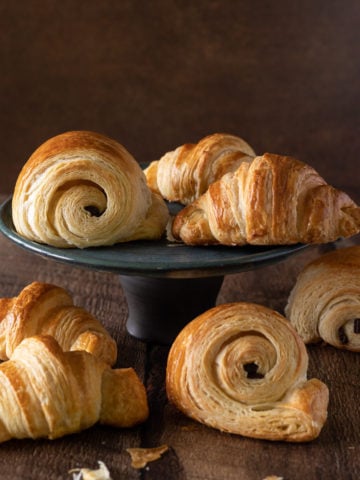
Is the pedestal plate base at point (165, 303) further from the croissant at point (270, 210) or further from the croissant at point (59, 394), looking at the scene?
the croissant at point (59, 394)

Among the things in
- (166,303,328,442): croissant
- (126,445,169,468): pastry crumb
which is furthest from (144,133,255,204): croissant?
(126,445,169,468): pastry crumb

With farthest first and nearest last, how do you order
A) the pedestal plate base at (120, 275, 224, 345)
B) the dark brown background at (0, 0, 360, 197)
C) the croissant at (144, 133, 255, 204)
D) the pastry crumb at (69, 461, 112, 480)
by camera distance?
the dark brown background at (0, 0, 360, 197)
the croissant at (144, 133, 255, 204)
the pedestal plate base at (120, 275, 224, 345)
the pastry crumb at (69, 461, 112, 480)

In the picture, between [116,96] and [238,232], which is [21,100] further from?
[238,232]

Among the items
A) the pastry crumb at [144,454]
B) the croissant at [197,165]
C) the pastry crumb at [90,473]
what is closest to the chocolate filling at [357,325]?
the croissant at [197,165]

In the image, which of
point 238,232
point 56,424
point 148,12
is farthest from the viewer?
point 148,12

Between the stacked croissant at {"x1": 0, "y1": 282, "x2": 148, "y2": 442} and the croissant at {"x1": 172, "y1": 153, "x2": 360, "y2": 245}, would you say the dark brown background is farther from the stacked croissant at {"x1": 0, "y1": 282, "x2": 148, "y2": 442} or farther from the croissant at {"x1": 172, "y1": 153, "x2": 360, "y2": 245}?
the stacked croissant at {"x1": 0, "y1": 282, "x2": 148, "y2": 442}

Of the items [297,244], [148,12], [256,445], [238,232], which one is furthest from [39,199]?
[148,12]

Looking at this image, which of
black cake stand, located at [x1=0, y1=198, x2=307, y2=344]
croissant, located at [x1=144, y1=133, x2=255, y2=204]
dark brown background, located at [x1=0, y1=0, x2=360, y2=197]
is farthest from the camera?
dark brown background, located at [x1=0, y1=0, x2=360, y2=197]
